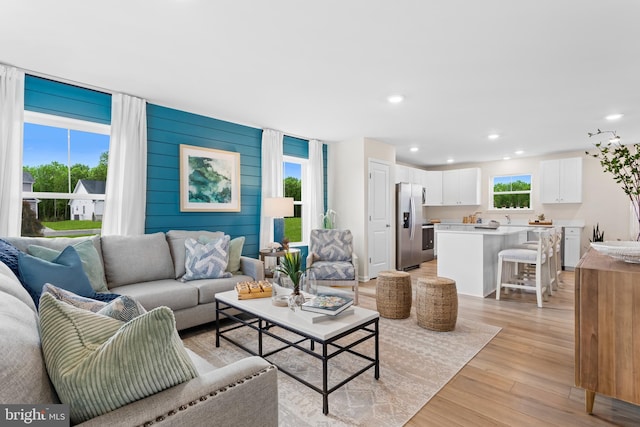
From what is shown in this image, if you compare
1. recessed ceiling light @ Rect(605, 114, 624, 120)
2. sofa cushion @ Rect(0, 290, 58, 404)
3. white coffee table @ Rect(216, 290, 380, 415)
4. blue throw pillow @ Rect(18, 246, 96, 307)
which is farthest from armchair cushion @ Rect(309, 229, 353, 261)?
recessed ceiling light @ Rect(605, 114, 624, 120)

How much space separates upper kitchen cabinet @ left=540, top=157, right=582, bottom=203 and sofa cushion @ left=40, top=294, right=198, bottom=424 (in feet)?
24.9

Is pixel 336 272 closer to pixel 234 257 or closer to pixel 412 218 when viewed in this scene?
pixel 234 257

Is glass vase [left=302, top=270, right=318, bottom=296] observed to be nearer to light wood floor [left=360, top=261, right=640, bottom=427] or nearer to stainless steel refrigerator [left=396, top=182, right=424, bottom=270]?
light wood floor [left=360, top=261, right=640, bottom=427]

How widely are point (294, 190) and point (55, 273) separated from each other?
3.59m

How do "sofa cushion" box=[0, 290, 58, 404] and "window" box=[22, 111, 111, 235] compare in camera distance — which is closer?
"sofa cushion" box=[0, 290, 58, 404]

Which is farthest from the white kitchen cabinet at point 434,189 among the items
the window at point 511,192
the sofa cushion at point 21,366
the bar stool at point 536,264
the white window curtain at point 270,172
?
the sofa cushion at point 21,366

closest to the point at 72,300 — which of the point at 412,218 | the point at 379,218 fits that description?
the point at 379,218

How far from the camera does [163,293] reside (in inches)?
107

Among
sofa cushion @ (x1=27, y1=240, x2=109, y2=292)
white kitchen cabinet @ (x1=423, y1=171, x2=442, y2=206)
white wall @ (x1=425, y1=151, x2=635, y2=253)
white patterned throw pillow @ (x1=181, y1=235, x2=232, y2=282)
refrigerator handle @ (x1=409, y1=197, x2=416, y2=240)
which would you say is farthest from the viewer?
white kitchen cabinet @ (x1=423, y1=171, x2=442, y2=206)

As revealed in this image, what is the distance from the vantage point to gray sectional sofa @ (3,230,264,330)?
2.72m

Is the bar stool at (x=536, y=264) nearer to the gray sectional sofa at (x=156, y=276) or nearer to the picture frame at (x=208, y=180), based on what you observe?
the gray sectional sofa at (x=156, y=276)

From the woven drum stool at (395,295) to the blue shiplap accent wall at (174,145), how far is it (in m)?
2.07

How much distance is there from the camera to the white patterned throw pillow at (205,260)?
10.5 ft

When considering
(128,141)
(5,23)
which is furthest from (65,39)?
(128,141)
